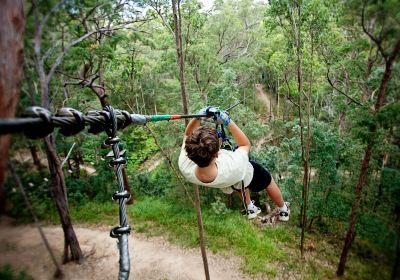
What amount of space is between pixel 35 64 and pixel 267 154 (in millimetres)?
12742

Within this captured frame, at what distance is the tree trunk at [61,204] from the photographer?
998 millimetres

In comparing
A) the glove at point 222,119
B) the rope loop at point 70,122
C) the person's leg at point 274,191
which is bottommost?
the person's leg at point 274,191

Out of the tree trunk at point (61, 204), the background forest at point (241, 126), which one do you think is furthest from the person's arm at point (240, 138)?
the tree trunk at point (61, 204)

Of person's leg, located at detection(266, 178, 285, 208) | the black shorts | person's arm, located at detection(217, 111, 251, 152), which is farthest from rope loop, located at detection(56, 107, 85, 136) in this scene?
person's leg, located at detection(266, 178, 285, 208)

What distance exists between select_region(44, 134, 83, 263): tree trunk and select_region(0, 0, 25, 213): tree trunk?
27 cm

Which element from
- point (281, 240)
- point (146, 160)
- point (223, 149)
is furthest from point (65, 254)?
point (146, 160)

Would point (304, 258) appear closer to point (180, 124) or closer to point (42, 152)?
point (180, 124)

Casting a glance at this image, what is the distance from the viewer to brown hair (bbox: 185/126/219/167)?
260 centimetres

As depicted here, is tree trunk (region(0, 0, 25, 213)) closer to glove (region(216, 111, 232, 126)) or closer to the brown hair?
the brown hair

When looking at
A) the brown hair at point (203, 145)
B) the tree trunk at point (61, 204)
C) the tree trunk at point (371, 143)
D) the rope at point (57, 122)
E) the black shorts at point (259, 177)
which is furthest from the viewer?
the black shorts at point (259, 177)

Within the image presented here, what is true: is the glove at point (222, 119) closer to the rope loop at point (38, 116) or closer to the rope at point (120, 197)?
the rope at point (120, 197)

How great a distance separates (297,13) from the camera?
9.74 meters

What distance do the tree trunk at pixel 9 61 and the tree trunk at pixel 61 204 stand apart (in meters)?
0.27

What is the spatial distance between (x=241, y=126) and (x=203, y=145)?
1052 cm
